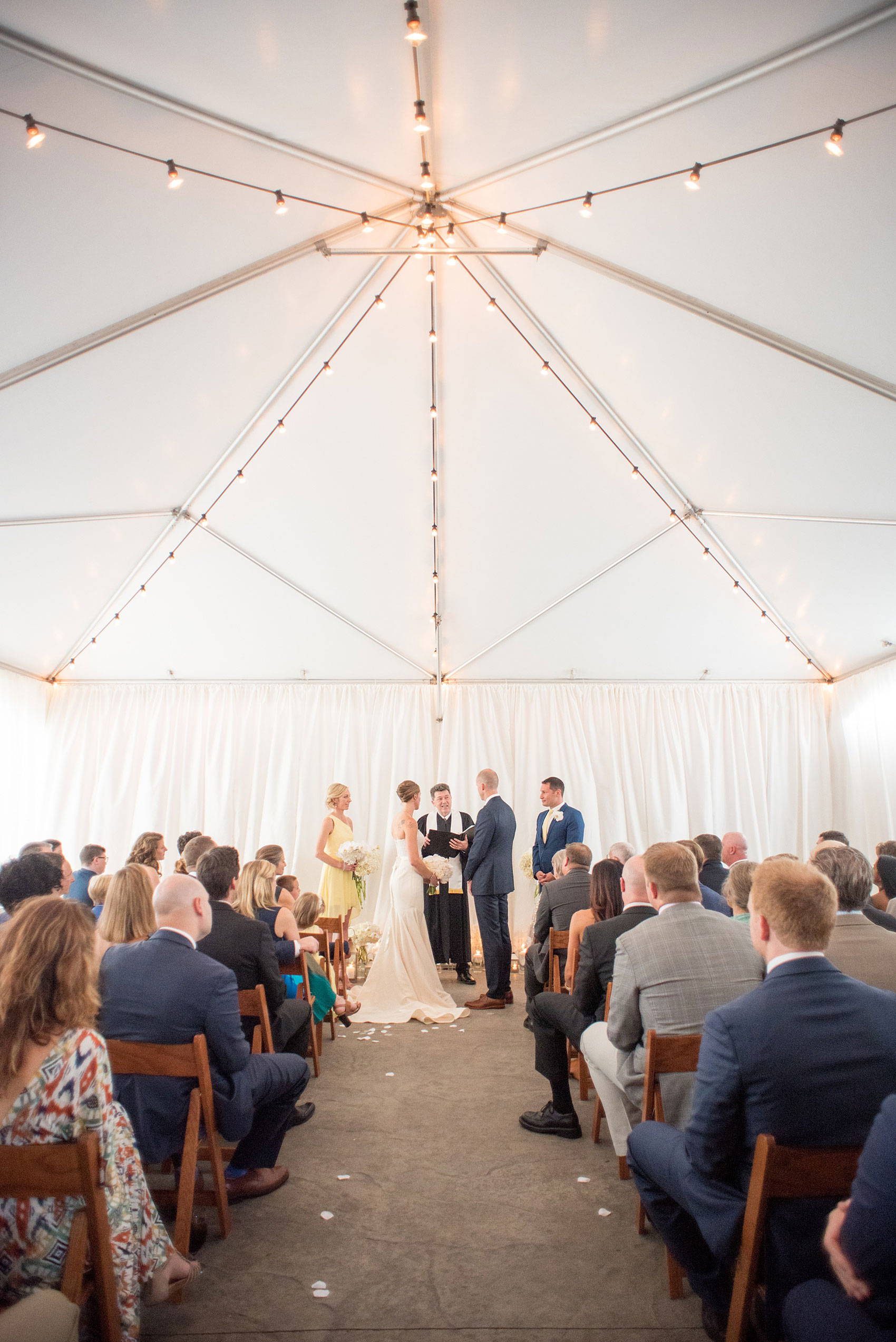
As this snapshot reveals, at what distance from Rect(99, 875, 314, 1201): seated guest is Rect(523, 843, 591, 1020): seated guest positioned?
2346mm

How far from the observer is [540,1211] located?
2.98 metres

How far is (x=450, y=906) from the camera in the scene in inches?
318

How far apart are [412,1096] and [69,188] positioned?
4.77 metres

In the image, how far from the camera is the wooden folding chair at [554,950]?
189 inches

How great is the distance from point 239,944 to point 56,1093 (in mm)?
1793

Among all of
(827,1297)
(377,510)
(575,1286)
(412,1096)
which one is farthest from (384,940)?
(827,1297)

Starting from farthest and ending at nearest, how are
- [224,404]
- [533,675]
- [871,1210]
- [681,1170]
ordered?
[533,675], [224,404], [681,1170], [871,1210]

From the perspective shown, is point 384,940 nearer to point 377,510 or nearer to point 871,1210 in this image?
point 377,510

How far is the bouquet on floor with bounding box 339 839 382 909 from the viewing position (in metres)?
7.01

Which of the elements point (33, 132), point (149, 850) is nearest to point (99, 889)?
point (149, 850)

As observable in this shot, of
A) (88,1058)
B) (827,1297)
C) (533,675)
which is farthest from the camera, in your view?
(533,675)

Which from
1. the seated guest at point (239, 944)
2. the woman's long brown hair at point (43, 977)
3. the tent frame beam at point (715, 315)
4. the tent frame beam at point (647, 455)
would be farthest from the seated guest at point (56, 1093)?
the tent frame beam at point (647, 455)

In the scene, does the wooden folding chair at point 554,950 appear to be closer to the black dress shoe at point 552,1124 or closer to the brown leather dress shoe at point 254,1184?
the black dress shoe at point 552,1124

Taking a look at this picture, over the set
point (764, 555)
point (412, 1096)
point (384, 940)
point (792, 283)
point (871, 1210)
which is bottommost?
point (412, 1096)
